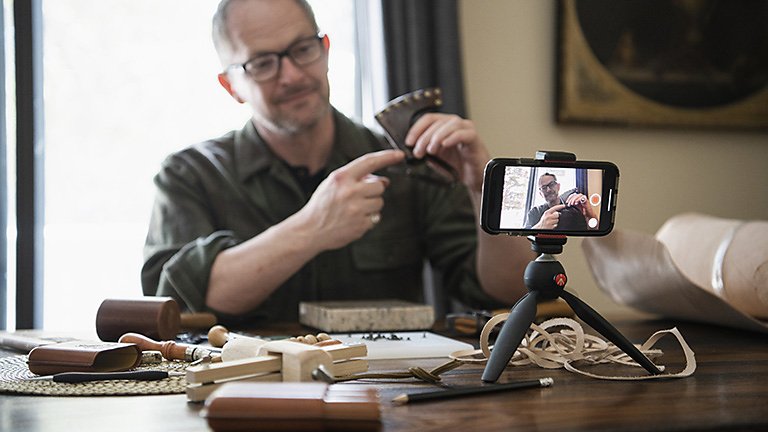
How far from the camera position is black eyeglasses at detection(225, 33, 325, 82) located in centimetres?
196

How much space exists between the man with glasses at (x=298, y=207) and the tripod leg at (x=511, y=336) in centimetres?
77

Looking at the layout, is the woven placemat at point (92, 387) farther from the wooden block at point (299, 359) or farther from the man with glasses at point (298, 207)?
the man with glasses at point (298, 207)

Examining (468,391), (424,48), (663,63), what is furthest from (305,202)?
(663,63)

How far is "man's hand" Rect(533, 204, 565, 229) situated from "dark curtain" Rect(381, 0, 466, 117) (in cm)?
157

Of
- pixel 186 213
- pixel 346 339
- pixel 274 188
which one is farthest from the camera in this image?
pixel 274 188

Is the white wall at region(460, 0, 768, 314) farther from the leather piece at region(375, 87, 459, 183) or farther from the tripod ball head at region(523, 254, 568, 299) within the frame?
the tripod ball head at region(523, 254, 568, 299)

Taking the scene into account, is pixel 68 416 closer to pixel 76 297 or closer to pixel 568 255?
pixel 76 297

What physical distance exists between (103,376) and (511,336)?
0.44 meters

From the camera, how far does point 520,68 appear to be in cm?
270

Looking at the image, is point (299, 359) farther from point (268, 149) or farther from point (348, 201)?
point (268, 149)

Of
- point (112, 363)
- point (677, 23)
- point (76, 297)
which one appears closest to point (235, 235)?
point (76, 297)

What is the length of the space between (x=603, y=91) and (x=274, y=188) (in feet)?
3.83

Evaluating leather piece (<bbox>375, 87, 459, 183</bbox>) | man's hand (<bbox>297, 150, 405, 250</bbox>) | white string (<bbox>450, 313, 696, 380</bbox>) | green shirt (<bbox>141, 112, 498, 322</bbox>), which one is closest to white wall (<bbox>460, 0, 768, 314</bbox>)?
green shirt (<bbox>141, 112, 498, 322</bbox>)

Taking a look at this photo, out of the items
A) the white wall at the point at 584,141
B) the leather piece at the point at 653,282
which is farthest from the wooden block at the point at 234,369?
the white wall at the point at 584,141
